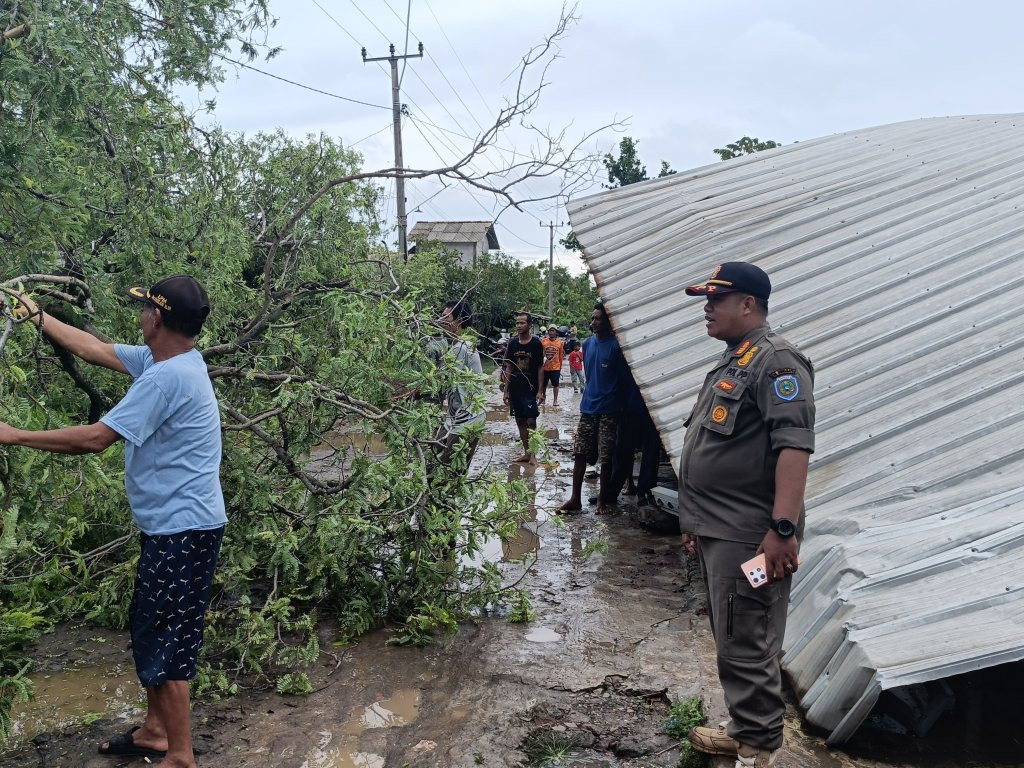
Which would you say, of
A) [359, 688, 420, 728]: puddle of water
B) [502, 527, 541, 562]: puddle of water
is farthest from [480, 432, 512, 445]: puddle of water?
[359, 688, 420, 728]: puddle of water

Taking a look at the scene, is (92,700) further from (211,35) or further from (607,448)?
(607,448)

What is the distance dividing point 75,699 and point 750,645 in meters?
3.25

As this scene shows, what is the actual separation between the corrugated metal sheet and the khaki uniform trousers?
399mm

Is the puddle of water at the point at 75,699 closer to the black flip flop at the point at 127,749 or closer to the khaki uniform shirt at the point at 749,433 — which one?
the black flip flop at the point at 127,749

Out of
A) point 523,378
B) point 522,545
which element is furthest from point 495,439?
point 522,545

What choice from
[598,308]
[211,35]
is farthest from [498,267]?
[211,35]

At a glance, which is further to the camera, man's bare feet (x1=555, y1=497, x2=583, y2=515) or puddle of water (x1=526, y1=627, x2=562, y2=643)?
man's bare feet (x1=555, y1=497, x2=583, y2=515)

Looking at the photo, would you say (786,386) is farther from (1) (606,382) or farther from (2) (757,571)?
(1) (606,382)

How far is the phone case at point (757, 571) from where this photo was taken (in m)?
2.89

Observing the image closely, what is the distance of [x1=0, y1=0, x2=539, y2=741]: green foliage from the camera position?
3633 millimetres

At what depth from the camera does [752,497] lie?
3031mm

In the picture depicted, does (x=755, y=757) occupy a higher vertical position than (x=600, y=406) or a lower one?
lower

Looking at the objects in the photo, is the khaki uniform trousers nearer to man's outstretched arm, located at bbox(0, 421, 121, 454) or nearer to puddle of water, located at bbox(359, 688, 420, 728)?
puddle of water, located at bbox(359, 688, 420, 728)

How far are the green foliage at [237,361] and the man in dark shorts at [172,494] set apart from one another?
53 cm
